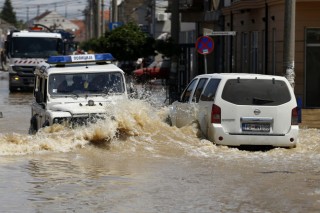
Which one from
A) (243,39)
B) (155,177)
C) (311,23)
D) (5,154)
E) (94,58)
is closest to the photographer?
(155,177)

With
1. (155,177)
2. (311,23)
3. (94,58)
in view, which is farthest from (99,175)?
(311,23)

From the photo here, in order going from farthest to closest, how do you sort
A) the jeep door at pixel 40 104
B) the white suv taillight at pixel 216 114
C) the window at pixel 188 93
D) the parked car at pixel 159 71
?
the parked car at pixel 159 71, the window at pixel 188 93, the jeep door at pixel 40 104, the white suv taillight at pixel 216 114

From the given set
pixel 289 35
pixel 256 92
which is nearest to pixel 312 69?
pixel 289 35

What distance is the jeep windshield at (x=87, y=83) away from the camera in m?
20.1

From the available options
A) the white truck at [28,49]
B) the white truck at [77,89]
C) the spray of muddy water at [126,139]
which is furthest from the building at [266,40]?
the spray of muddy water at [126,139]

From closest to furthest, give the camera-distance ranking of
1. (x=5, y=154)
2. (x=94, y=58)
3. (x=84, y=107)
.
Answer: (x=5, y=154)
(x=84, y=107)
(x=94, y=58)

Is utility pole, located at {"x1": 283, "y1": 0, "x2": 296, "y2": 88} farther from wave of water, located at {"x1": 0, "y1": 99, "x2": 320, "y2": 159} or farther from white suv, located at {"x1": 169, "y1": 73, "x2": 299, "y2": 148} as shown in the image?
white suv, located at {"x1": 169, "y1": 73, "x2": 299, "y2": 148}

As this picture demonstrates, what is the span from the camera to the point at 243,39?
4209cm

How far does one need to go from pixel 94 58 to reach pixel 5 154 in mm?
3808

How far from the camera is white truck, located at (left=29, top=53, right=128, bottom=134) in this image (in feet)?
63.0

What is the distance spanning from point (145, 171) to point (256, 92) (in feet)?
11.3

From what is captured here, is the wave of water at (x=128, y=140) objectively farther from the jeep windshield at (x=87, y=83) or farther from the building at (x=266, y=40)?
the building at (x=266, y=40)

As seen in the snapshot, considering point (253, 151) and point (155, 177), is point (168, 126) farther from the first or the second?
point (155, 177)

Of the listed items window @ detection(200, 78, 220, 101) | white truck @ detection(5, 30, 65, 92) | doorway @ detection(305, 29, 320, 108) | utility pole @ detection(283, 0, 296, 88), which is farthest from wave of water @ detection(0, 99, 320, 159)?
white truck @ detection(5, 30, 65, 92)
